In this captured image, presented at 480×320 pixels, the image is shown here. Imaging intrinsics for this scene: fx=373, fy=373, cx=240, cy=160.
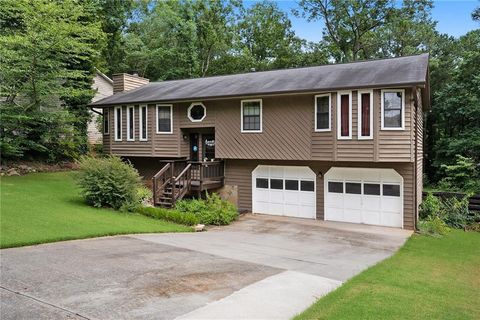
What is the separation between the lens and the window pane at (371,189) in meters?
14.4

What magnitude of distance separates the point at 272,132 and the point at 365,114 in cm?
378

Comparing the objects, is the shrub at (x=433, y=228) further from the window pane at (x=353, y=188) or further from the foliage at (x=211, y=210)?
the foliage at (x=211, y=210)

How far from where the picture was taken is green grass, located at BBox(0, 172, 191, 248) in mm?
9508

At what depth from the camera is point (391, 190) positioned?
46.4 ft

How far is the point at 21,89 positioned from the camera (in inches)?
669

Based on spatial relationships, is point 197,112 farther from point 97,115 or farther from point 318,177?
point 97,115

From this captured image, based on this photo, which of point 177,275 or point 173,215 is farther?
point 173,215

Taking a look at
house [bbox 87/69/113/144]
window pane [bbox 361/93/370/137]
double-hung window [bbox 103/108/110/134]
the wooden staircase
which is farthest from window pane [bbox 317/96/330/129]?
house [bbox 87/69/113/144]

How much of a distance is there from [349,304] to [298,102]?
10.1m

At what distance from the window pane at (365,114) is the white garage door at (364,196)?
1.80 meters

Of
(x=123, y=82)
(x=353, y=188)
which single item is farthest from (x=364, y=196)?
(x=123, y=82)

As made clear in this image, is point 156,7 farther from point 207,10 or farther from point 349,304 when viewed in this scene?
point 349,304

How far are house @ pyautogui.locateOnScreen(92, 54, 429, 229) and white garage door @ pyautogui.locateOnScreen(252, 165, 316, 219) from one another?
0.04 m

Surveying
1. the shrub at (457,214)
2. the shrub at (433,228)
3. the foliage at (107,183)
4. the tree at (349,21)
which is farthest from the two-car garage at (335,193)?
the tree at (349,21)
